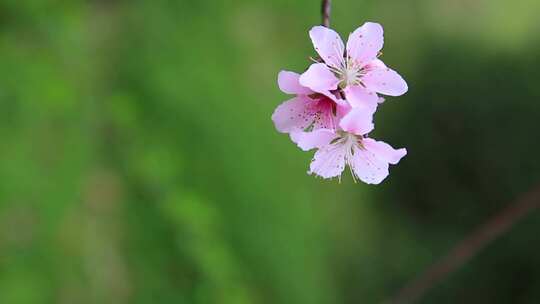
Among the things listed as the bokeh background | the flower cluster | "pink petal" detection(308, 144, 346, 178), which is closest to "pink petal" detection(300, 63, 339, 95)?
the flower cluster

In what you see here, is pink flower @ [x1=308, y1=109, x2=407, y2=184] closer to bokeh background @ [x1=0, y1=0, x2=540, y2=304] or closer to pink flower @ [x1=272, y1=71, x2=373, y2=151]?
pink flower @ [x1=272, y1=71, x2=373, y2=151]

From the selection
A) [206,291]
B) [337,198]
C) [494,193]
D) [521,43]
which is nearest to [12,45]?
[206,291]

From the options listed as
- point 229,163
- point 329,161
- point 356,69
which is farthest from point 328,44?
point 229,163

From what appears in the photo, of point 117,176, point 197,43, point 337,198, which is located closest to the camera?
point 117,176

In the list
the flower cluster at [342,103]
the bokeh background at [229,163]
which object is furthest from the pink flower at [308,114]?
the bokeh background at [229,163]

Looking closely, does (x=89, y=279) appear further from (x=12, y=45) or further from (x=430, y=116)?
(x=430, y=116)

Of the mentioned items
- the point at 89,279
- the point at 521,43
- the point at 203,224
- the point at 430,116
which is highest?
the point at 521,43
